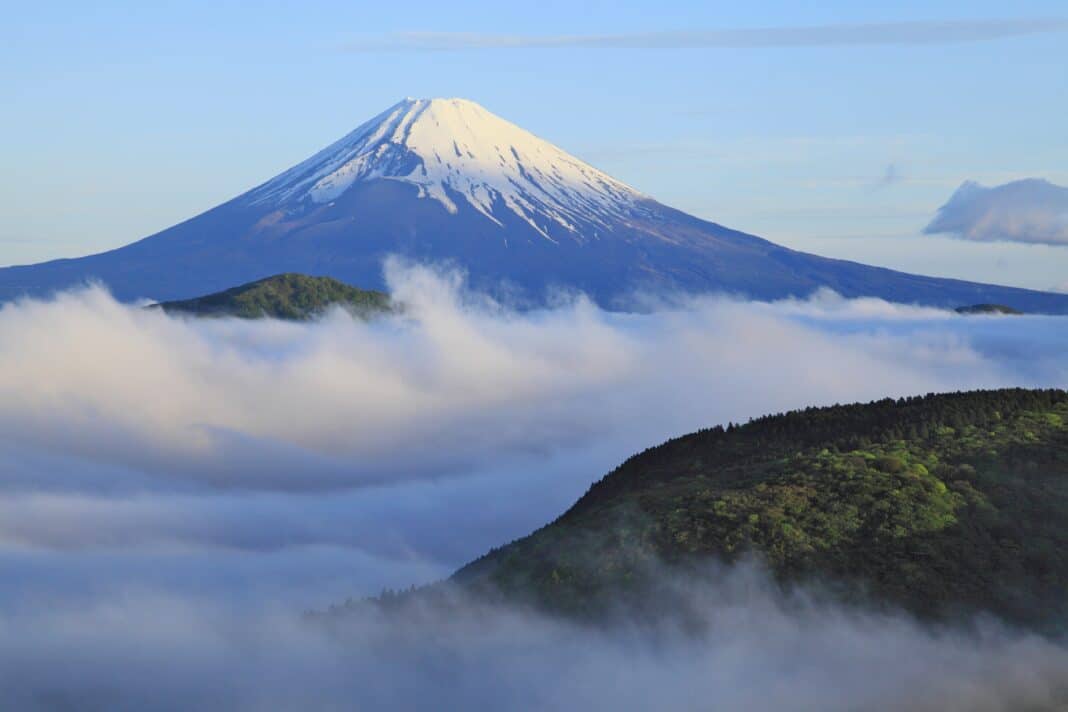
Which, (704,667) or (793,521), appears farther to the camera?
(793,521)

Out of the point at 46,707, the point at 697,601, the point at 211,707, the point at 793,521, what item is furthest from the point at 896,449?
the point at 46,707

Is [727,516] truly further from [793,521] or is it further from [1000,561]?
[1000,561]

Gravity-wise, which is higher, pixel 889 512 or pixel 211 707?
pixel 889 512

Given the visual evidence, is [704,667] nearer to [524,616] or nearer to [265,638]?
[524,616]

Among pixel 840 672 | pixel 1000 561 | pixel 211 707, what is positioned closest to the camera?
pixel 840 672

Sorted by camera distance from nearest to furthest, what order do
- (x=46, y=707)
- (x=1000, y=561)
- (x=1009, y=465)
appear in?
(x=1000, y=561) → (x=1009, y=465) → (x=46, y=707)

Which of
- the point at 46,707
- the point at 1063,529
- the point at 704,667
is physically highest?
the point at 1063,529
